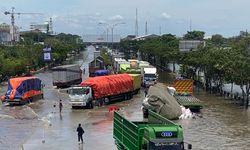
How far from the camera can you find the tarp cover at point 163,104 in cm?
4394

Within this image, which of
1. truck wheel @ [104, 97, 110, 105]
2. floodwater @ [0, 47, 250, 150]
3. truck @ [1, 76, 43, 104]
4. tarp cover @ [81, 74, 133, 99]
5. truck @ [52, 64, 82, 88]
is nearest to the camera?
floodwater @ [0, 47, 250, 150]

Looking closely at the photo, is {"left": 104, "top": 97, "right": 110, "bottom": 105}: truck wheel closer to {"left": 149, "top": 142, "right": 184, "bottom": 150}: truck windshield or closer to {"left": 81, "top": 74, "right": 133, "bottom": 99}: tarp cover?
{"left": 81, "top": 74, "right": 133, "bottom": 99}: tarp cover

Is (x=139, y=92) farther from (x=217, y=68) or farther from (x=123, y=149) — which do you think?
(x=123, y=149)

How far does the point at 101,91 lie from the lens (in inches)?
2154

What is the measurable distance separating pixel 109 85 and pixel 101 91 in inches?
90.0

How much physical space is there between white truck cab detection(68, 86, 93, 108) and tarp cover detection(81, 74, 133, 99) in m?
1.38

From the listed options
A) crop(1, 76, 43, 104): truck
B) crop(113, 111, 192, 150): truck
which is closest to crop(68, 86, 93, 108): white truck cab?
crop(1, 76, 43, 104): truck

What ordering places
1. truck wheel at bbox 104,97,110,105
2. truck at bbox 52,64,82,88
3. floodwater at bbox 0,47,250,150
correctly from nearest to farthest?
1. floodwater at bbox 0,47,250,150
2. truck wheel at bbox 104,97,110,105
3. truck at bbox 52,64,82,88

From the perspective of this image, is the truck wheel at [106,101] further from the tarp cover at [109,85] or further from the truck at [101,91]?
the tarp cover at [109,85]

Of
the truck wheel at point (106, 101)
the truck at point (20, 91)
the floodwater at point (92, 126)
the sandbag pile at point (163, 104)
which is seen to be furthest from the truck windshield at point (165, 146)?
the truck at point (20, 91)

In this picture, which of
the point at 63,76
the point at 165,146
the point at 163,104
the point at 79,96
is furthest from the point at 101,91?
the point at 165,146

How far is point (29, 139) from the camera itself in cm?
3522

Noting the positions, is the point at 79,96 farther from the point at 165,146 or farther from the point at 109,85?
the point at 165,146

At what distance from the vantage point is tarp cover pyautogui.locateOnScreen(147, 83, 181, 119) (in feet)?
144
